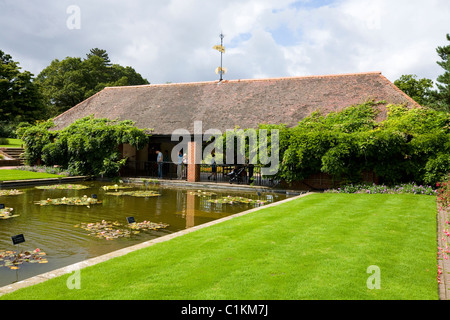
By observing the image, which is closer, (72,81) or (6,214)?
(6,214)

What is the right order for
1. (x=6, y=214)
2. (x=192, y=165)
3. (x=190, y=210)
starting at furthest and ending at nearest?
(x=192, y=165) < (x=190, y=210) < (x=6, y=214)

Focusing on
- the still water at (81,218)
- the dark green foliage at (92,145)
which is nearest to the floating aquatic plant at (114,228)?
the still water at (81,218)

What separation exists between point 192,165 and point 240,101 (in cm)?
547

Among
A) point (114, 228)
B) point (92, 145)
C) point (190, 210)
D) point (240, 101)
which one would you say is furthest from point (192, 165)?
point (114, 228)

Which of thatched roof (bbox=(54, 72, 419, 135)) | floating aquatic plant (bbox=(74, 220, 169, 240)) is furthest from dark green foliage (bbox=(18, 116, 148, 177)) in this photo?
floating aquatic plant (bbox=(74, 220, 169, 240))

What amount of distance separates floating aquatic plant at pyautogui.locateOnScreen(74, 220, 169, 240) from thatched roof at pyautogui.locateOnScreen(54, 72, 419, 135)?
38.5ft

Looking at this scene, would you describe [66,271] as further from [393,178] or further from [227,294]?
[393,178]

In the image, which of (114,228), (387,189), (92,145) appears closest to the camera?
(114,228)

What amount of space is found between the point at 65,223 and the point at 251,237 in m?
5.32

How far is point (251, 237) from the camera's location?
269 inches

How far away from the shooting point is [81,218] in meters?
9.78

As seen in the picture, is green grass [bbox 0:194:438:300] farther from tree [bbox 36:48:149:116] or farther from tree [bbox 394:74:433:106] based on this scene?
tree [bbox 36:48:149:116]

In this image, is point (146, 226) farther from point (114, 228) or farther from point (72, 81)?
point (72, 81)

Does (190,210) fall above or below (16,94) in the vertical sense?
below
